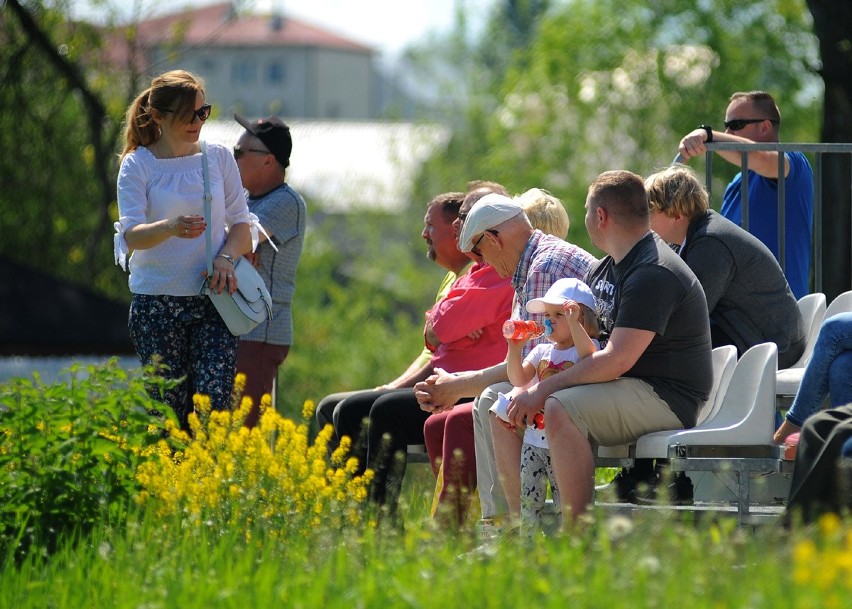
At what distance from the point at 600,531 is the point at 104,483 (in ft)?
6.86

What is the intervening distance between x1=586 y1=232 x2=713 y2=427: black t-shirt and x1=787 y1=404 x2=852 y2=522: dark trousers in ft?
2.35

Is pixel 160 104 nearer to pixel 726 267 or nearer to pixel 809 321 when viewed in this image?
pixel 726 267

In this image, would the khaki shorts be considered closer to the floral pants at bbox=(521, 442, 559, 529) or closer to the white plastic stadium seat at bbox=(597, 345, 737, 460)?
the white plastic stadium seat at bbox=(597, 345, 737, 460)

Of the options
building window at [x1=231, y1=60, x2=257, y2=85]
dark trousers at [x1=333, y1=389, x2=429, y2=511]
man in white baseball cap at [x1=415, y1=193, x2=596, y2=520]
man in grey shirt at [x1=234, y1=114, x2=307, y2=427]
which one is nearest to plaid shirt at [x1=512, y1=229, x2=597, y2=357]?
man in white baseball cap at [x1=415, y1=193, x2=596, y2=520]

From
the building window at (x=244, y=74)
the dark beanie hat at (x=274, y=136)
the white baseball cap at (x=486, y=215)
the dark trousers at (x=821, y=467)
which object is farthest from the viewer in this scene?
the building window at (x=244, y=74)

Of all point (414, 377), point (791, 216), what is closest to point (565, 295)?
point (414, 377)

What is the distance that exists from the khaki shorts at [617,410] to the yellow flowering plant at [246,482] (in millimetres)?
817

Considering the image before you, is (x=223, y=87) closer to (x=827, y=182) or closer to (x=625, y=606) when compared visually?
(x=827, y=182)

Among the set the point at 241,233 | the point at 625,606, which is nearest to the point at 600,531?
the point at 625,606

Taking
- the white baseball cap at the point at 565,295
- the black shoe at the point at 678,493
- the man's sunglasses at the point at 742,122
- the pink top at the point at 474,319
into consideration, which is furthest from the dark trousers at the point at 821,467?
the man's sunglasses at the point at 742,122

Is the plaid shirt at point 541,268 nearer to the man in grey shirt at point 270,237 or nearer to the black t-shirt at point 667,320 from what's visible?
the black t-shirt at point 667,320

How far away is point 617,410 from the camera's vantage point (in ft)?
15.8

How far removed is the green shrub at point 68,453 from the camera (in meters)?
4.87

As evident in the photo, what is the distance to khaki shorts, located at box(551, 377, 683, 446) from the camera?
15.7ft
